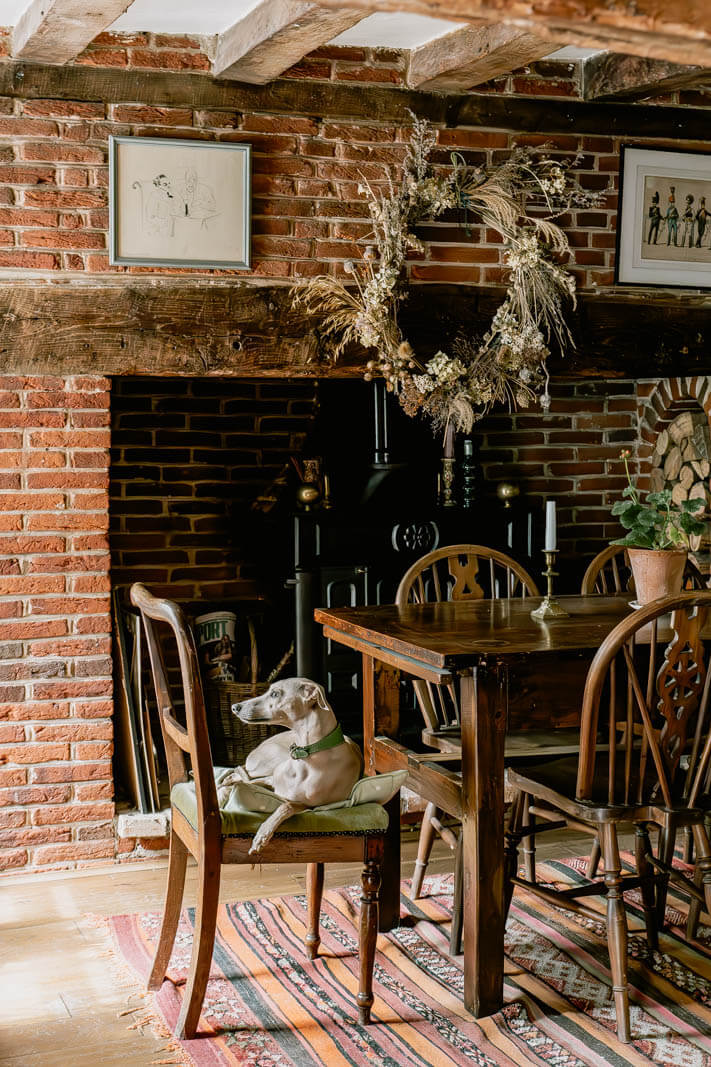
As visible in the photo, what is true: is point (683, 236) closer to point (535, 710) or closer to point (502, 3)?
point (535, 710)

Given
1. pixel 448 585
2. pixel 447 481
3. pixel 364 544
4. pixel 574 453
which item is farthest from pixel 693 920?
pixel 574 453

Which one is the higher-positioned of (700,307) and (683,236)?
(683,236)

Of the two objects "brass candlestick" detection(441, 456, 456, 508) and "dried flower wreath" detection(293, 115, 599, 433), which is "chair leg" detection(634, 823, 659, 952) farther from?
"brass candlestick" detection(441, 456, 456, 508)

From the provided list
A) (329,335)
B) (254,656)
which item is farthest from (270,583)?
(329,335)

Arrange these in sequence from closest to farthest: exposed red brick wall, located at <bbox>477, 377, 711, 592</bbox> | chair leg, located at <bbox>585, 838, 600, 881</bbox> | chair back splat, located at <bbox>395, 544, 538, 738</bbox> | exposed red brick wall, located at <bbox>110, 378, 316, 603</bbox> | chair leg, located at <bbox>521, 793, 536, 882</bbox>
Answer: chair leg, located at <bbox>521, 793, 536, 882</bbox>, chair back splat, located at <bbox>395, 544, 538, 738</bbox>, chair leg, located at <bbox>585, 838, 600, 881</bbox>, exposed red brick wall, located at <bbox>110, 378, 316, 603</bbox>, exposed red brick wall, located at <bbox>477, 377, 711, 592</bbox>

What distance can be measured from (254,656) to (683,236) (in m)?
2.19

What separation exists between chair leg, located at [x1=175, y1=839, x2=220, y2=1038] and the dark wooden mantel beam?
1722mm

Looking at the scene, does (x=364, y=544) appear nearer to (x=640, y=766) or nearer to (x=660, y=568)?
(x=660, y=568)

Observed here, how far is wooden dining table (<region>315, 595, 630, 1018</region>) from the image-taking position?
253 cm

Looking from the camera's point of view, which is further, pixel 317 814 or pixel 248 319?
pixel 248 319

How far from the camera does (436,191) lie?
3725 mm

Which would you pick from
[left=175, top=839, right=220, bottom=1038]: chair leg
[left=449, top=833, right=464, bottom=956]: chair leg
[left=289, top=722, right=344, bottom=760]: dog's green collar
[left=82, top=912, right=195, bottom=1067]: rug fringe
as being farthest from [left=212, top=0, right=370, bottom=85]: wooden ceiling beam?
[left=82, top=912, right=195, bottom=1067]: rug fringe

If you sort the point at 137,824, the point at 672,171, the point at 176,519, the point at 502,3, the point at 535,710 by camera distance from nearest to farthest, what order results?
the point at 502,3
the point at 535,710
the point at 137,824
the point at 672,171
the point at 176,519

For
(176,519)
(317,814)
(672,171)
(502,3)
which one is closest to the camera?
(502,3)
